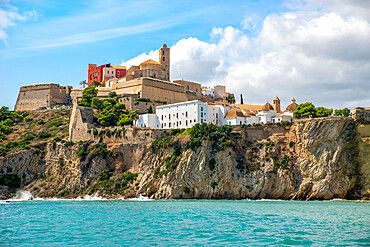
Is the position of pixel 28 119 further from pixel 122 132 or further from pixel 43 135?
pixel 122 132

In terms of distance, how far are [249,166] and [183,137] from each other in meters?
9.69

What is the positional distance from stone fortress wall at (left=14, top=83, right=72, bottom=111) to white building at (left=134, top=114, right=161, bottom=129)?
3288cm

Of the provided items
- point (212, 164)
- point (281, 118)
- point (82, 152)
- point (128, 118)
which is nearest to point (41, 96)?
point (128, 118)

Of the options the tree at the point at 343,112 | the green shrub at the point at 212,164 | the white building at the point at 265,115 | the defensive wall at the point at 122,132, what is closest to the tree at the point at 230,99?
the white building at the point at 265,115

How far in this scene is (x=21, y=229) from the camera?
30.1 meters

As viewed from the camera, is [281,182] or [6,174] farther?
[6,174]

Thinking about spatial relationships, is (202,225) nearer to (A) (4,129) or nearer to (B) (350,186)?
(B) (350,186)

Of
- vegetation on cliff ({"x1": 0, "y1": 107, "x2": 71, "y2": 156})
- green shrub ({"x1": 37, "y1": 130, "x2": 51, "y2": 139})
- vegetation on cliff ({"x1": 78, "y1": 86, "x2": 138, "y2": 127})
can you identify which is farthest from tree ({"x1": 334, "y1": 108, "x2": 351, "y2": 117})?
green shrub ({"x1": 37, "y1": 130, "x2": 51, "y2": 139})

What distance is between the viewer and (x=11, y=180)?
6344cm

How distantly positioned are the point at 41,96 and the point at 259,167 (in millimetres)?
59057

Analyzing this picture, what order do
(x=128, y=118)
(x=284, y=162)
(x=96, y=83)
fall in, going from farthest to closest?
(x=96, y=83) < (x=128, y=118) < (x=284, y=162)

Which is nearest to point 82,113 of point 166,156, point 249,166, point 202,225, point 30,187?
point 30,187

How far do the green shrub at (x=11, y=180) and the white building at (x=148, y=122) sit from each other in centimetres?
1968

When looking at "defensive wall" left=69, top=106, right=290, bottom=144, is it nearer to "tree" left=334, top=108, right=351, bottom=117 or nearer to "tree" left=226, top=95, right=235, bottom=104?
"tree" left=334, top=108, right=351, bottom=117
